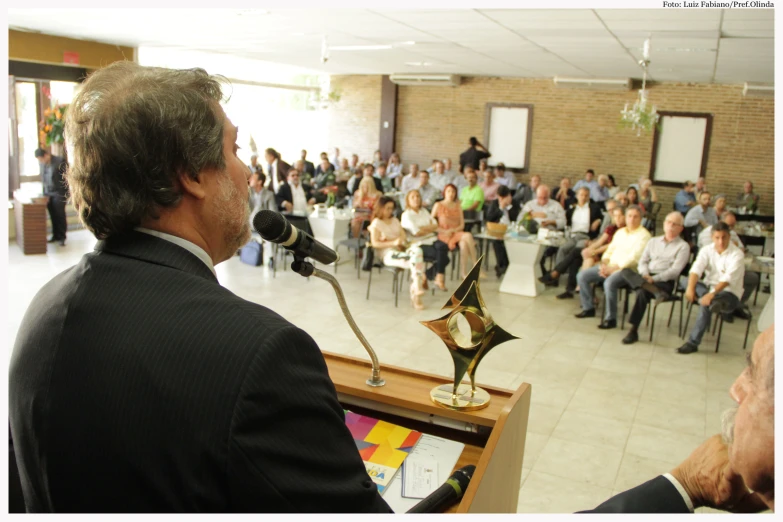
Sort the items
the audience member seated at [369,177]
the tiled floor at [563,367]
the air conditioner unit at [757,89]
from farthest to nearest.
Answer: the air conditioner unit at [757,89], the audience member seated at [369,177], the tiled floor at [563,367]

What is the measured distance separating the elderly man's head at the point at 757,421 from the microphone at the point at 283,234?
95 centimetres

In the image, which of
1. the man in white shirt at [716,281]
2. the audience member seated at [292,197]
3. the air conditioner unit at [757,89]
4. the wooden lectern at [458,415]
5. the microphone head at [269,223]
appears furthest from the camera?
the air conditioner unit at [757,89]

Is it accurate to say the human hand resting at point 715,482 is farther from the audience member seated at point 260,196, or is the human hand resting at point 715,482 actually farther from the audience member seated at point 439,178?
the audience member seated at point 439,178

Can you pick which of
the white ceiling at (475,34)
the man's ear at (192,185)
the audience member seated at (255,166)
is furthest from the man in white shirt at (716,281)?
the audience member seated at (255,166)

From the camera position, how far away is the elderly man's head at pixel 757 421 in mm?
889

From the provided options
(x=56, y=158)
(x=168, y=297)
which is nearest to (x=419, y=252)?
(x=56, y=158)

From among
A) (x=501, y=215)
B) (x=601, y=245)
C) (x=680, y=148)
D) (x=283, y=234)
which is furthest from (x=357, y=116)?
(x=283, y=234)

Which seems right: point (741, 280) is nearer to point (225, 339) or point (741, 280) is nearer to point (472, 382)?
point (472, 382)

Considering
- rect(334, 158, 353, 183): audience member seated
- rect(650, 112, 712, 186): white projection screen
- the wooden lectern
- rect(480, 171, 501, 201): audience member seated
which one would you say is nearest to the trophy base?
the wooden lectern

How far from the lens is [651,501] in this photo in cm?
117

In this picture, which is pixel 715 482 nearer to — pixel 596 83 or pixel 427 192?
pixel 427 192

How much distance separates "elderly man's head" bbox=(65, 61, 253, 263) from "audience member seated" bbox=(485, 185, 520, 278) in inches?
288

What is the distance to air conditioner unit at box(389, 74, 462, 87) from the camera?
14.2 meters

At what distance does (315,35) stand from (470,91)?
7.41 m
